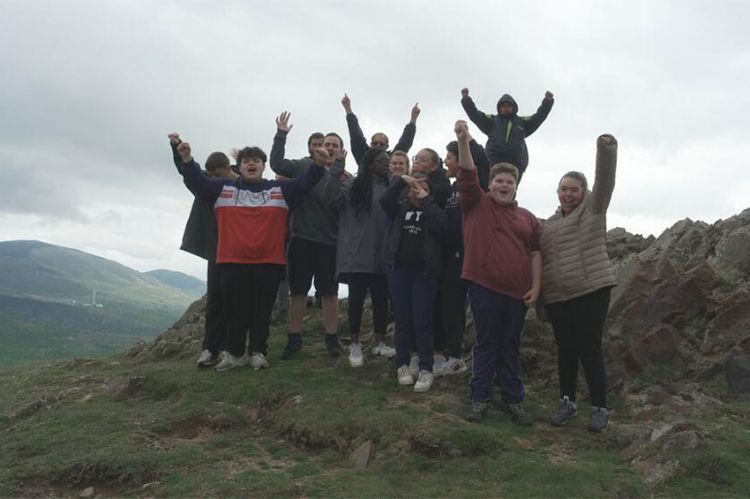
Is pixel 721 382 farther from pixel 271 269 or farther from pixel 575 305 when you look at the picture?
pixel 271 269

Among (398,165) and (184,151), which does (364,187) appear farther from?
(184,151)

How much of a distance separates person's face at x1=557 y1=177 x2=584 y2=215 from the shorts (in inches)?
172

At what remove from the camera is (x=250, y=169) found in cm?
1023

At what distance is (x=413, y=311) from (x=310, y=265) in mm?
2595

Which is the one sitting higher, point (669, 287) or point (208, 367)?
point (669, 287)

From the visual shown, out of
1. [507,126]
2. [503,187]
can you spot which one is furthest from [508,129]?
[503,187]

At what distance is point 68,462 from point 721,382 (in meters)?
9.92

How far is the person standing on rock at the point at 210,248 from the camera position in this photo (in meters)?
10.8

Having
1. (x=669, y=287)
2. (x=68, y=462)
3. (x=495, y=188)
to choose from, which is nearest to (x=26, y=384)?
(x=68, y=462)

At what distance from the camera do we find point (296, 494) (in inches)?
245

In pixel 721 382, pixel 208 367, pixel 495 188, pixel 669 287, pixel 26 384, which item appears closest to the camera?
pixel 495 188

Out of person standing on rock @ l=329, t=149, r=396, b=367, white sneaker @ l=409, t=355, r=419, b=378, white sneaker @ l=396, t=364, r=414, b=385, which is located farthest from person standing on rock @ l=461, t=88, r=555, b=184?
white sneaker @ l=396, t=364, r=414, b=385

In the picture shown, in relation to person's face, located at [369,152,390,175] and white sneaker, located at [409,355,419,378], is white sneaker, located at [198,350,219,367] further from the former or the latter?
person's face, located at [369,152,390,175]

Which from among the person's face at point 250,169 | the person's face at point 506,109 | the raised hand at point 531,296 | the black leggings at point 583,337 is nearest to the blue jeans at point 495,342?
the raised hand at point 531,296
